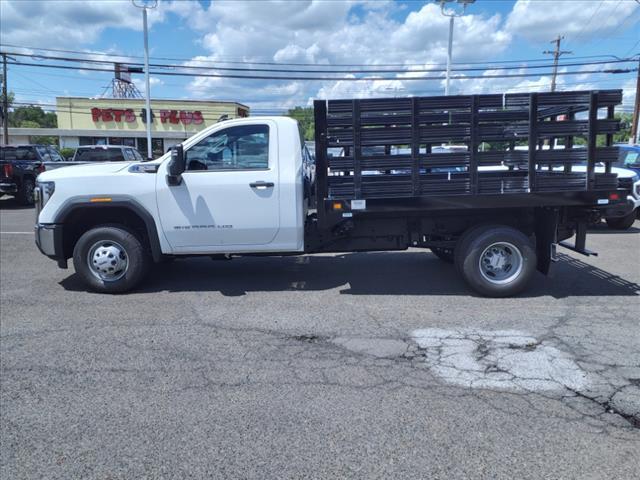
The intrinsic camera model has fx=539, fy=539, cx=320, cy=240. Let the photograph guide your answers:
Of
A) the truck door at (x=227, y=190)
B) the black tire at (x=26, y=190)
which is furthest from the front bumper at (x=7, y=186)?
the truck door at (x=227, y=190)

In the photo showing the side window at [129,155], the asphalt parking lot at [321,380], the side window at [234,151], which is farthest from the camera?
the side window at [129,155]

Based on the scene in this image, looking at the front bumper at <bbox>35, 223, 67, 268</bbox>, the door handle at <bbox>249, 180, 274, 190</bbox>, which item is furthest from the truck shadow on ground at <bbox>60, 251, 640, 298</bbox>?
the door handle at <bbox>249, 180, 274, 190</bbox>

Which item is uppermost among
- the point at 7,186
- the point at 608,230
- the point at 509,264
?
the point at 7,186

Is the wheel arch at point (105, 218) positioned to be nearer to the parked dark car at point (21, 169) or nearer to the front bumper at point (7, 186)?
the parked dark car at point (21, 169)

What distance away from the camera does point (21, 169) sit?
18.0 metres

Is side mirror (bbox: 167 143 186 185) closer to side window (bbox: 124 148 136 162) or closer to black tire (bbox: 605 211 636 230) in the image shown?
black tire (bbox: 605 211 636 230)

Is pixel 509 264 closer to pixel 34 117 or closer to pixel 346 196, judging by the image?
pixel 346 196

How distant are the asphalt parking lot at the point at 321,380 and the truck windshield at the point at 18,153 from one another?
43.2 feet

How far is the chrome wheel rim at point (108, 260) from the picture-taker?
6750 millimetres

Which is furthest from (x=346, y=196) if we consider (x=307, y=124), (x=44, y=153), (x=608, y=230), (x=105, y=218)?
(x=44, y=153)

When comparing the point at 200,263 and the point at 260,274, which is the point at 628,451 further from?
the point at 200,263

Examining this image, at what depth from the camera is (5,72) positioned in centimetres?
3738

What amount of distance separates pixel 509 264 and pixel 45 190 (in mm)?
5793

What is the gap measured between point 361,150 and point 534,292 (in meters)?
2.88
